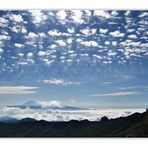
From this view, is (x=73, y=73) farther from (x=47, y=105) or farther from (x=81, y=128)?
(x=81, y=128)

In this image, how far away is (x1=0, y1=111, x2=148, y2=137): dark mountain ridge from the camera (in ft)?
10.9

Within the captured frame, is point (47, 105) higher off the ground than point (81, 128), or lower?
higher

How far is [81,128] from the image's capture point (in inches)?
132

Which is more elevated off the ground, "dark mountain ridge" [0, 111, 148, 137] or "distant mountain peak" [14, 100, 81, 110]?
"distant mountain peak" [14, 100, 81, 110]

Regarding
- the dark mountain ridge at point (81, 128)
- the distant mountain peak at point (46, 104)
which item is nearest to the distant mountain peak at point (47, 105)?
the distant mountain peak at point (46, 104)

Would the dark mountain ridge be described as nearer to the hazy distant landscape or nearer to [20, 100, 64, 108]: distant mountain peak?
the hazy distant landscape

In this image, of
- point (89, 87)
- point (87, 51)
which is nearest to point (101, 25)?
point (87, 51)

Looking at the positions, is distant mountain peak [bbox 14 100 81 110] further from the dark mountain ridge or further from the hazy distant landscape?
the dark mountain ridge

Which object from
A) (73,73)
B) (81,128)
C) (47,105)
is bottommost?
(81,128)

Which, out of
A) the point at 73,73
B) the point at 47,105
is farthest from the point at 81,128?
the point at 73,73

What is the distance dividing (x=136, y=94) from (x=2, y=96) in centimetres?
109

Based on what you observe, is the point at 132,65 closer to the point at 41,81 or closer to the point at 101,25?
the point at 101,25

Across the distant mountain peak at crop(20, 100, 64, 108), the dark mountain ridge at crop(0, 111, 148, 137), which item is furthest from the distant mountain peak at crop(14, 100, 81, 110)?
the dark mountain ridge at crop(0, 111, 148, 137)

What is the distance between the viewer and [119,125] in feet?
11.0
